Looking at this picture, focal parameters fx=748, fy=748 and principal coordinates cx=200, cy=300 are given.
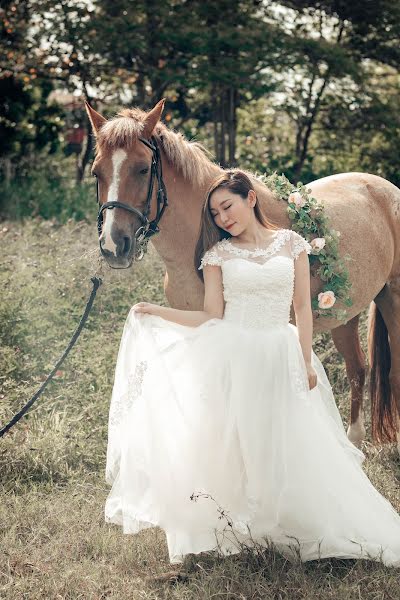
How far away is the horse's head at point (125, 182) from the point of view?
141 inches

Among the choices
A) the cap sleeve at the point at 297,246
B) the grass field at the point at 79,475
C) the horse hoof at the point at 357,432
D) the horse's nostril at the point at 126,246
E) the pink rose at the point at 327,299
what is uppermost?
the cap sleeve at the point at 297,246

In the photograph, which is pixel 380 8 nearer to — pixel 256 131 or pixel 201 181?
pixel 256 131

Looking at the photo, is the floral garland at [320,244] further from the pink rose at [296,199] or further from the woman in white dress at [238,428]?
the woman in white dress at [238,428]

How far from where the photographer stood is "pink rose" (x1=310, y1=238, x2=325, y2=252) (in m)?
4.05

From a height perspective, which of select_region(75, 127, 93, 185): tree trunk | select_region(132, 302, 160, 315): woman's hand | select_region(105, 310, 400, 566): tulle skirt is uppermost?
select_region(132, 302, 160, 315): woman's hand

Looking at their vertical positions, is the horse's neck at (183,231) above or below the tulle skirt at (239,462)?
Result: above

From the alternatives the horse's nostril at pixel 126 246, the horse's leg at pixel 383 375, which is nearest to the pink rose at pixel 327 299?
the horse's leg at pixel 383 375

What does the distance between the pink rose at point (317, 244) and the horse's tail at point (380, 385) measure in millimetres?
1271

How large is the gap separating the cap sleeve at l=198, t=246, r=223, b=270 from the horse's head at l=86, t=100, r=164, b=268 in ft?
1.24

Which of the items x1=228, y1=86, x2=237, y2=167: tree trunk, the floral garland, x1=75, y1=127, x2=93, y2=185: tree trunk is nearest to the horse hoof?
the floral garland

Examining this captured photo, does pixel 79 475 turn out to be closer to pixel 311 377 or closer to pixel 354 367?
pixel 311 377

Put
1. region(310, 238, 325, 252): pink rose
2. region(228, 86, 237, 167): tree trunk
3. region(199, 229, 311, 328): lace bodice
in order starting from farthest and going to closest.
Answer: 1. region(228, 86, 237, 167): tree trunk
2. region(310, 238, 325, 252): pink rose
3. region(199, 229, 311, 328): lace bodice

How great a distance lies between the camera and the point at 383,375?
5.16m

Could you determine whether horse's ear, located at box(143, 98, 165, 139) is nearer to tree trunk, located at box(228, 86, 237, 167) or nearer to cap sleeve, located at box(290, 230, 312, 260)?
cap sleeve, located at box(290, 230, 312, 260)
